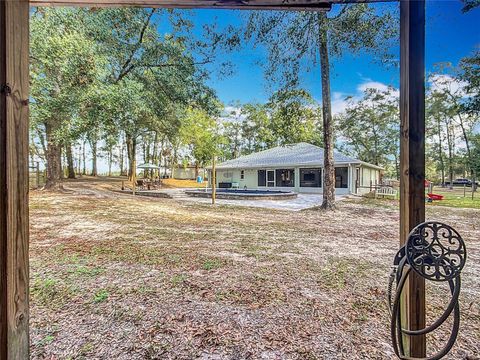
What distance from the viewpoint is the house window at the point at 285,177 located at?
69.1 feet

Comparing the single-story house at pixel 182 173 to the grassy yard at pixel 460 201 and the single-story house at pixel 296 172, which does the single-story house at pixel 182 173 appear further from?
the grassy yard at pixel 460 201

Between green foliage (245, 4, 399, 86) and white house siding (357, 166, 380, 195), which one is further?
white house siding (357, 166, 380, 195)

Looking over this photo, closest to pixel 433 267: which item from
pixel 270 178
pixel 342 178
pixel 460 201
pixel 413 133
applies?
pixel 413 133

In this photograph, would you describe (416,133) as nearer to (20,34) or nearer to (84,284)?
(20,34)

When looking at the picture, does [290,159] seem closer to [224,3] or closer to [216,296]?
[216,296]

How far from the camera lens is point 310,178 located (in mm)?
19953

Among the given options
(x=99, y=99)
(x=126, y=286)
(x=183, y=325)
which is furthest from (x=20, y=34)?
(x=99, y=99)

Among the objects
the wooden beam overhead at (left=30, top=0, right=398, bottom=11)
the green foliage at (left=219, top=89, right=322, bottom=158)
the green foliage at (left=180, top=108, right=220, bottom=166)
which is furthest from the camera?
the green foliage at (left=180, top=108, right=220, bottom=166)

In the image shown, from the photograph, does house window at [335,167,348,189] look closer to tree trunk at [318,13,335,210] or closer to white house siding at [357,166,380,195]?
white house siding at [357,166,380,195]

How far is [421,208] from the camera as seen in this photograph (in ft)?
4.38

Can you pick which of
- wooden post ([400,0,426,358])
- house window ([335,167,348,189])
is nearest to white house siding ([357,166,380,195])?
house window ([335,167,348,189])

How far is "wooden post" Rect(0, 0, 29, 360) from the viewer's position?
1017 mm

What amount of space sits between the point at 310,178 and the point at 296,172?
1.19 metres

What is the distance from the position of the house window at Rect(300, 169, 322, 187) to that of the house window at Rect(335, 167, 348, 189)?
1425 mm
